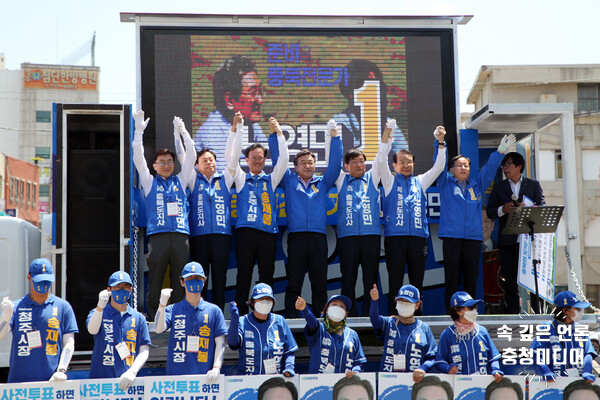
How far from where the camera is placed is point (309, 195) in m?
6.85

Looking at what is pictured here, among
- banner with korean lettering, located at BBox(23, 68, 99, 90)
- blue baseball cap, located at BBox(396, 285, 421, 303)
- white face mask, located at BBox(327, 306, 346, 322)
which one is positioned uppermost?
banner with korean lettering, located at BBox(23, 68, 99, 90)

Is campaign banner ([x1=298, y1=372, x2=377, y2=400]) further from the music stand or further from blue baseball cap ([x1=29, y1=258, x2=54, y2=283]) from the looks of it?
the music stand

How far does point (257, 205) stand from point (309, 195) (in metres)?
0.51

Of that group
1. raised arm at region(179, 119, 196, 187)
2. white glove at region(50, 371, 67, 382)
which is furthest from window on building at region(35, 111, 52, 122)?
white glove at region(50, 371, 67, 382)

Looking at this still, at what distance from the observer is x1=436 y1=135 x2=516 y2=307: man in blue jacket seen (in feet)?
23.3

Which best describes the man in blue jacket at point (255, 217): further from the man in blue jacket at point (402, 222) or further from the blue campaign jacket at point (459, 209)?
the blue campaign jacket at point (459, 209)

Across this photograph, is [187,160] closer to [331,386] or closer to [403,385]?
[331,386]

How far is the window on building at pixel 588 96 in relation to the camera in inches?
1205

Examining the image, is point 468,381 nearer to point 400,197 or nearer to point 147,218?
point 400,197

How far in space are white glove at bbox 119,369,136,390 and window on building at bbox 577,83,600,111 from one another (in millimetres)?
29061

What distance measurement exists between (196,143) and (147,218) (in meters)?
1.12

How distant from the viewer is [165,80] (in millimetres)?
7586

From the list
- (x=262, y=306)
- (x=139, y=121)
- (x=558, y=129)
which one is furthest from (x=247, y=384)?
(x=558, y=129)

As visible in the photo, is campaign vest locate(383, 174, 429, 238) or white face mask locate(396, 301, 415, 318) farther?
campaign vest locate(383, 174, 429, 238)
